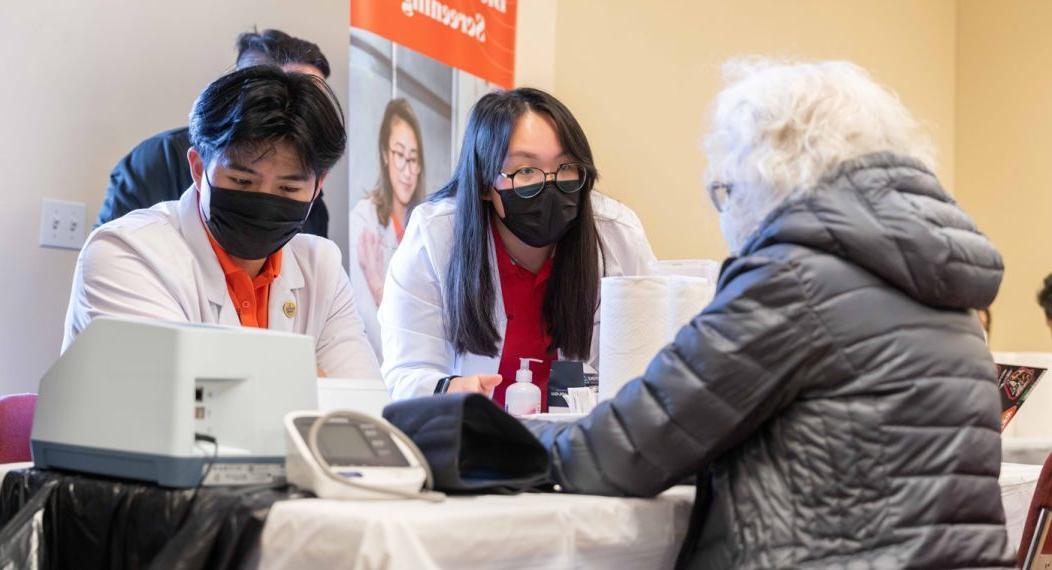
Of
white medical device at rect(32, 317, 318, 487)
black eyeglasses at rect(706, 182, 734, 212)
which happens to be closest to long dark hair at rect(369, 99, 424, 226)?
black eyeglasses at rect(706, 182, 734, 212)

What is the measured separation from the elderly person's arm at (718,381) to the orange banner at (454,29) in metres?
2.27

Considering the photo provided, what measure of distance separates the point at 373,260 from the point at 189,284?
1557 mm

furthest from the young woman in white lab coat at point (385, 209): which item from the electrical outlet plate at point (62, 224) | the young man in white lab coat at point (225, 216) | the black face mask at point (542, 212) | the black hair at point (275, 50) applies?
the young man in white lab coat at point (225, 216)

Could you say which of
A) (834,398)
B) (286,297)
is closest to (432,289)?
(286,297)

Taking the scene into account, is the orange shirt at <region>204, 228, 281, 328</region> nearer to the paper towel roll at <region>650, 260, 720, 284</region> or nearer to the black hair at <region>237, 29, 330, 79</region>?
the paper towel roll at <region>650, 260, 720, 284</region>

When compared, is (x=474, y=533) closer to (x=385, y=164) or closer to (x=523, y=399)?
(x=523, y=399)

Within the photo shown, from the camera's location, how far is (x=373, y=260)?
11.8ft

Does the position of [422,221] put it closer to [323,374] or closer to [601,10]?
[323,374]

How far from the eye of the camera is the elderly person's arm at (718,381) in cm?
145

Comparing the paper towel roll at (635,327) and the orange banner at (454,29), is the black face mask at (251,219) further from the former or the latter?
the orange banner at (454,29)

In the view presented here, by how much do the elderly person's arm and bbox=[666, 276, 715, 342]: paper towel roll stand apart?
455mm

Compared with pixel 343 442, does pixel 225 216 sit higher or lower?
higher

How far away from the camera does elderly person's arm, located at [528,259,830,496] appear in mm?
1446

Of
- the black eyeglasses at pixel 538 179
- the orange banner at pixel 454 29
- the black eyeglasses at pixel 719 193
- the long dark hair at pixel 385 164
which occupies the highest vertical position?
the orange banner at pixel 454 29
